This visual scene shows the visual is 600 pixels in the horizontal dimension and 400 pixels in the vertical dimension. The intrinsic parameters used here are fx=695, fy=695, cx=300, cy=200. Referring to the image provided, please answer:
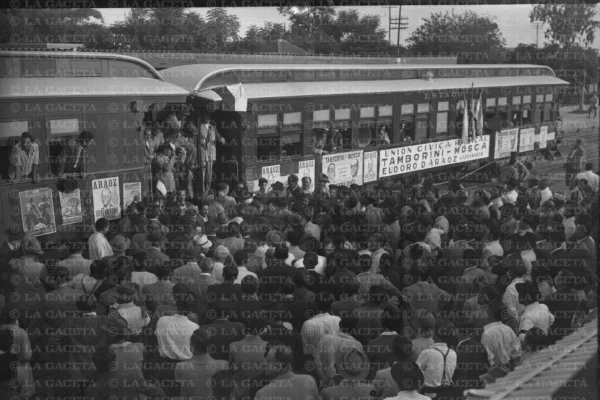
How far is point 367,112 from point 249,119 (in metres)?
3.26

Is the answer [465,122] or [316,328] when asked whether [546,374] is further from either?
[465,122]

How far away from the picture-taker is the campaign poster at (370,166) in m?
14.4

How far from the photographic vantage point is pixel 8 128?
9094 mm

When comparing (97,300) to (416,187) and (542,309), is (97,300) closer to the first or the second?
(542,309)

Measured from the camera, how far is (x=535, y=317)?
5.87m

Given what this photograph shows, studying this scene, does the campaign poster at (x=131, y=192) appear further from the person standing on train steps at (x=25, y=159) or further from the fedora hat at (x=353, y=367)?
the fedora hat at (x=353, y=367)

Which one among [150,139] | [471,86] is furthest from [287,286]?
[471,86]

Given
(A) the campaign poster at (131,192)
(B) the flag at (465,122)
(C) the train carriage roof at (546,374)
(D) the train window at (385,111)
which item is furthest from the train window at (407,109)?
(C) the train carriage roof at (546,374)

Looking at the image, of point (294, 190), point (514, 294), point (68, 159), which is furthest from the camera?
point (294, 190)

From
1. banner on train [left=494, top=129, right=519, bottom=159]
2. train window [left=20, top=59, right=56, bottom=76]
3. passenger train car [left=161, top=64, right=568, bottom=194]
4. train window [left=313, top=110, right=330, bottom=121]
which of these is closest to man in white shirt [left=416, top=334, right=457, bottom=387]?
train window [left=20, top=59, right=56, bottom=76]

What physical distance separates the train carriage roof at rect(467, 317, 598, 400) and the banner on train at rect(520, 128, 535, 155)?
17005 mm

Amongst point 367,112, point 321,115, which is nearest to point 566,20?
point 367,112

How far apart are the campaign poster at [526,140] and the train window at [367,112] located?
6751 mm

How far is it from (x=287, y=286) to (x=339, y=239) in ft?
4.60
